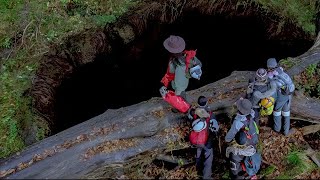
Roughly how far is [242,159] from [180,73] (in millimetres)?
2084

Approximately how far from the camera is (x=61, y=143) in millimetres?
8094

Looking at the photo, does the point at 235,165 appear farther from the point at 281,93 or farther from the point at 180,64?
the point at 180,64

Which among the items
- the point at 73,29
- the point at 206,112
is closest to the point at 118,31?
the point at 73,29

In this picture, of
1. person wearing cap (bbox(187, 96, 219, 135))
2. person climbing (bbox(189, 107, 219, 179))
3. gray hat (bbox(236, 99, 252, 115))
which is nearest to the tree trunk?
person climbing (bbox(189, 107, 219, 179))

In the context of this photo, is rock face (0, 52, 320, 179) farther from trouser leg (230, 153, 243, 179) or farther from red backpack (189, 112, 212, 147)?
trouser leg (230, 153, 243, 179)

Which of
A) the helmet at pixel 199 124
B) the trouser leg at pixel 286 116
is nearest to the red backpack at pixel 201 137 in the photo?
the helmet at pixel 199 124

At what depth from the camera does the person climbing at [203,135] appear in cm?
733

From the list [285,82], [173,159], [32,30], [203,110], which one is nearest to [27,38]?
[32,30]

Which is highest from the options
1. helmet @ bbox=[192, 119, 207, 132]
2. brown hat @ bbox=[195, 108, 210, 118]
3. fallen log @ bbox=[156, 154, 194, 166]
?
brown hat @ bbox=[195, 108, 210, 118]

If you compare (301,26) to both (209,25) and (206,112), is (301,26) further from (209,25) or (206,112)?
(206,112)

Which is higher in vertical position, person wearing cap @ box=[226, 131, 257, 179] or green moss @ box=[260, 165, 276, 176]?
person wearing cap @ box=[226, 131, 257, 179]

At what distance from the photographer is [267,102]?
8.00 meters

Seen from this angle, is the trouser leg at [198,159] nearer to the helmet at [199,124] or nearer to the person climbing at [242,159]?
the person climbing at [242,159]

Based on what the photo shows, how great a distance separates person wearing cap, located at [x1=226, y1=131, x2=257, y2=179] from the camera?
730 centimetres
